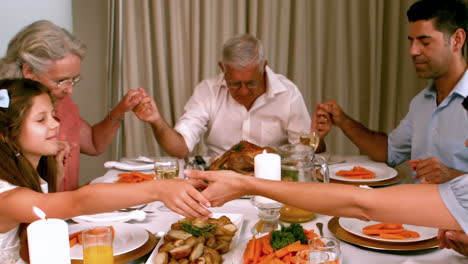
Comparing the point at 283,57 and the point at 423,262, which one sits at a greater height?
the point at 283,57

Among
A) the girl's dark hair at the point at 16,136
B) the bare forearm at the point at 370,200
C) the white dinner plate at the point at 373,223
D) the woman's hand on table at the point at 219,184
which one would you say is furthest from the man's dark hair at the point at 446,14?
the girl's dark hair at the point at 16,136

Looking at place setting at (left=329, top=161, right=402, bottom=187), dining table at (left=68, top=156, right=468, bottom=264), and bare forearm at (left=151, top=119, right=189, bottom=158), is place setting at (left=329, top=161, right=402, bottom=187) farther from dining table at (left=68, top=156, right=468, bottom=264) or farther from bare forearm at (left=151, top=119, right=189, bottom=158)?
bare forearm at (left=151, top=119, right=189, bottom=158)

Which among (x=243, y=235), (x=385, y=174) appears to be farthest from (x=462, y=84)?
(x=243, y=235)

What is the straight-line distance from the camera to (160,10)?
381 centimetres

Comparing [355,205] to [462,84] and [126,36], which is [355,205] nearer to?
[462,84]

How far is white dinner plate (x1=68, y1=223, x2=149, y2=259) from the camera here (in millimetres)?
1420

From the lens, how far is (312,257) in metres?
1.18

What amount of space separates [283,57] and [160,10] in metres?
1.08

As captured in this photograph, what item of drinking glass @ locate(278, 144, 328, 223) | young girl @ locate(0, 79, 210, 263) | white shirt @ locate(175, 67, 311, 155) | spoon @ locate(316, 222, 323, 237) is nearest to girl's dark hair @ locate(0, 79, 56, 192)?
young girl @ locate(0, 79, 210, 263)

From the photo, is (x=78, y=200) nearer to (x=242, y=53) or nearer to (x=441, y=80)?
(x=242, y=53)

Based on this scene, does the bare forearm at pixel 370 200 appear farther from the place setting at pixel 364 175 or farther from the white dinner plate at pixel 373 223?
the place setting at pixel 364 175

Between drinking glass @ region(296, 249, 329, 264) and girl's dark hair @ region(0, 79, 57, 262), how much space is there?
985 mm

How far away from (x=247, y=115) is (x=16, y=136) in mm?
1675

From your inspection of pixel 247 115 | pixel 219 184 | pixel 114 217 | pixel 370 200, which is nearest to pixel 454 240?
pixel 370 200
